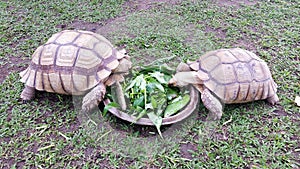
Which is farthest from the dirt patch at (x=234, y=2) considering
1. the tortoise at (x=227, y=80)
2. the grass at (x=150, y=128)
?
the tortoise at (x=227, y=80)

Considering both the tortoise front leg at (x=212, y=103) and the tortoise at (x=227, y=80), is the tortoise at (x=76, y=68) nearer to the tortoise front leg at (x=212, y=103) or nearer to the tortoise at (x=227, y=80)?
the tortoise at (x=227, y=80)

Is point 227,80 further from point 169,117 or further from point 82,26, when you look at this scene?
point 82,26

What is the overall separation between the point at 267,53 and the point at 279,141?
4.29 feet

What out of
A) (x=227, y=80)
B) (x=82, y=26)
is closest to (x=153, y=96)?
(x=227, y=80)

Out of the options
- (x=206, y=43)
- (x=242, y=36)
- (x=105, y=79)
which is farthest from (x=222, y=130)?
(x=242, y=36)

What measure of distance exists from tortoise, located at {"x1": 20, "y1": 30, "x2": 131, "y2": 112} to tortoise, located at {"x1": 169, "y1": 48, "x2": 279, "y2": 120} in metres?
0.57

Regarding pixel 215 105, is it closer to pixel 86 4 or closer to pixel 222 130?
pixel 222 130

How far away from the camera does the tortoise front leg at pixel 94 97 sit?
254cm

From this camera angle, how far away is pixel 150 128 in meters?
2.51

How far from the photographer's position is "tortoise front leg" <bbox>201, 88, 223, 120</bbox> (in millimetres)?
2559

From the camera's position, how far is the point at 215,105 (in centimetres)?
256

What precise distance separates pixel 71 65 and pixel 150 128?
2.73 feet

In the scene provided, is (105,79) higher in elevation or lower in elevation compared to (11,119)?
higher

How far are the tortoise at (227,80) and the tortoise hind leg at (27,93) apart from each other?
123 cm
